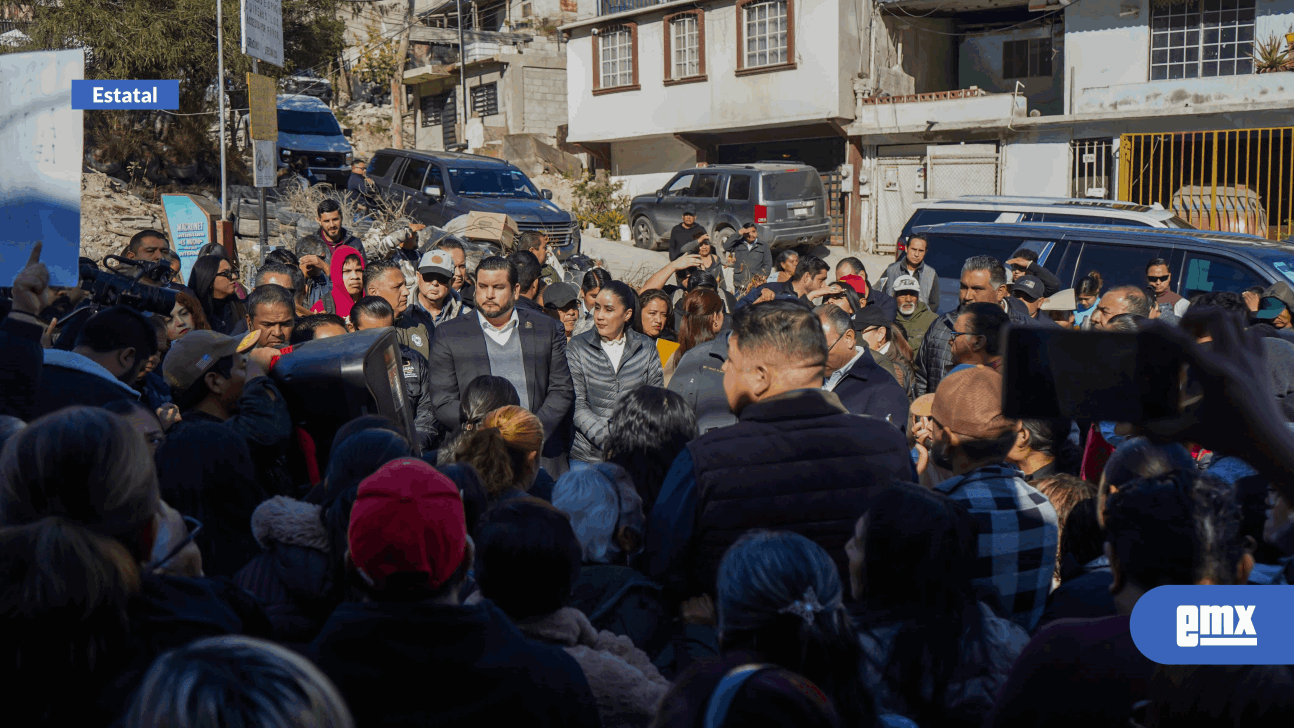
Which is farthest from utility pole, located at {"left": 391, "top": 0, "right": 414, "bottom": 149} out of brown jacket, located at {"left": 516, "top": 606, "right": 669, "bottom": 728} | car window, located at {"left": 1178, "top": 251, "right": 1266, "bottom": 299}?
brown jacket, located at {"left": 516, "top": 606, "right": 669, "bottom": 728}

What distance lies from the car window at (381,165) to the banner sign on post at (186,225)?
25.4ft

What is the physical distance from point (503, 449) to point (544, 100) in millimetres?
29545

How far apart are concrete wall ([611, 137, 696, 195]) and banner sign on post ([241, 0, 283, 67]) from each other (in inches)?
675

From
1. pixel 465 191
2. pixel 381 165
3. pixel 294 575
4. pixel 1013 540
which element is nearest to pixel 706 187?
pixel 465 191

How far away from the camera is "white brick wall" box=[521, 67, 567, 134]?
31078 mm

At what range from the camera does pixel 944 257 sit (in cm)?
1002

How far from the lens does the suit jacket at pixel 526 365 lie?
5180mm

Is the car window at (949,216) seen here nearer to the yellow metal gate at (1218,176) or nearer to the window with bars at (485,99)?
the yellow metal gate at (1218,176)

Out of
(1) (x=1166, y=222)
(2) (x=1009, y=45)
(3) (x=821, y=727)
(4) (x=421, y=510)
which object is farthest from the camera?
(2) (x=1009, y=45)

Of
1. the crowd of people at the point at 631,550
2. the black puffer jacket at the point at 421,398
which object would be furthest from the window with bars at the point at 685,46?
the crowd of people at the point at 631,550

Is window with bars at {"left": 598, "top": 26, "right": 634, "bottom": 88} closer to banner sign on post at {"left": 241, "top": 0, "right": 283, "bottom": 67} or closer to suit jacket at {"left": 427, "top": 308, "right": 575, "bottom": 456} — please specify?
banner sign on post at {"left": 241, "top": 0, "right": 283, "bottom": 67}

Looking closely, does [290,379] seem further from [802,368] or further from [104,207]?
[104,207]

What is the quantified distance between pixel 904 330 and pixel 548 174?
2220 centimetres

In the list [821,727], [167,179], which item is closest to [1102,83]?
[167,179]
